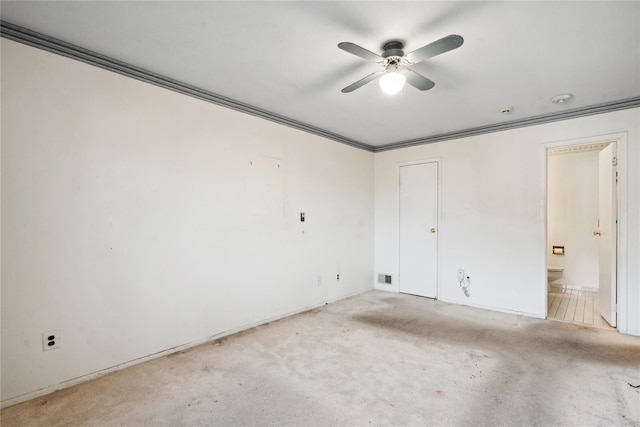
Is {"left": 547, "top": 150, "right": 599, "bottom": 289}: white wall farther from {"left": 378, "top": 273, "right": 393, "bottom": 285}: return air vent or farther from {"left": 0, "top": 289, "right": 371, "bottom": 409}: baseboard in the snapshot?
{"left": 0, "top": 289, "right": 371, "bottom": 409}: baseboard

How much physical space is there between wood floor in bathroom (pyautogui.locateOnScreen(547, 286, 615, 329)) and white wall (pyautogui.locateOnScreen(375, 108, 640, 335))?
14.1 inches

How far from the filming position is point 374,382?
228cm

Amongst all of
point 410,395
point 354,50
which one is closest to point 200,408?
point 410,395

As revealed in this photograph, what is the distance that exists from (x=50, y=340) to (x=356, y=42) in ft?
9.89

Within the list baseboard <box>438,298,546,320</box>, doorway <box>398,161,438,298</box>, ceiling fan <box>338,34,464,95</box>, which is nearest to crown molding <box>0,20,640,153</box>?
doorway <box>398,161,438,298</box>

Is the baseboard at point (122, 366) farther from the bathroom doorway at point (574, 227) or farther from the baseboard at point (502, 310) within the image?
the bathroom doorway at point (574, 227)

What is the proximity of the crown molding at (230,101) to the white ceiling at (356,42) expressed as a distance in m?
0.07

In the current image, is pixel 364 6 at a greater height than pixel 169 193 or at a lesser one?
greater

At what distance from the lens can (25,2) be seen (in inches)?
70.4

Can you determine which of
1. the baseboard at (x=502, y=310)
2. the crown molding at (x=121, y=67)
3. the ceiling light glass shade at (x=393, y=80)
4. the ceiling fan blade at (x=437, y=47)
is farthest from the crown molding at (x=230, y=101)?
the baseboard at (x=502, y=310)

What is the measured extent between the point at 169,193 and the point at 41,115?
991 mm

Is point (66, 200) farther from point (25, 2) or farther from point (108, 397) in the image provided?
point (108, 397)

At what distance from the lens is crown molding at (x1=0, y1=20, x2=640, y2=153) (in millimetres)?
2086

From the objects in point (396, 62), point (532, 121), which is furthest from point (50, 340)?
point (532, 121)
